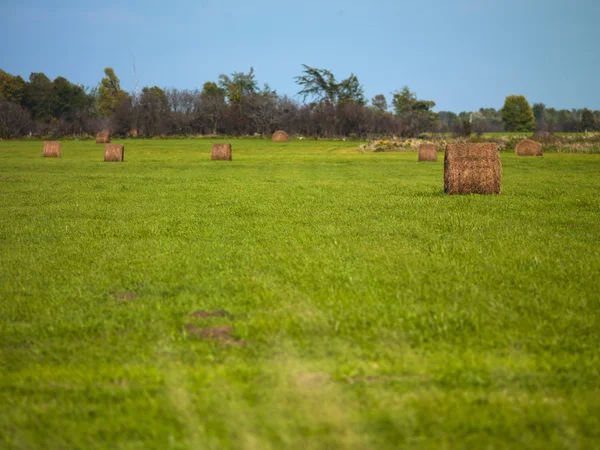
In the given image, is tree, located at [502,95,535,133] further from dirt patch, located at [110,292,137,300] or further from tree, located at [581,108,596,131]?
dirt patch, located at [110,292,137,300]

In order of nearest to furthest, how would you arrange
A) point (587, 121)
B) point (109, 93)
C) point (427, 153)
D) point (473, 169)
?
point (473, 169) → point (427, 153) → point (587, 121) → point (109, 93)

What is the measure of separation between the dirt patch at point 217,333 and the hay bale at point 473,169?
10178 millimetres

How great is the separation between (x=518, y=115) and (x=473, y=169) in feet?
397

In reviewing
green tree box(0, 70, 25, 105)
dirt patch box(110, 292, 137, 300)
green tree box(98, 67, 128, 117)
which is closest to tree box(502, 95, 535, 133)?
green tree box(98, 67, 128, 117)

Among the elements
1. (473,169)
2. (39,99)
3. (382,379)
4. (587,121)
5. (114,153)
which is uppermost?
(39,99)

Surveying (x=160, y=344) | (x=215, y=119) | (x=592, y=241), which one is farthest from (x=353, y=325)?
(x=215, y=119)

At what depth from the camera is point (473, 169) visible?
13781 mm

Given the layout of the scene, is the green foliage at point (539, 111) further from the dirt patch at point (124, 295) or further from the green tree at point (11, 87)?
the dirt patch at point (124, 295)

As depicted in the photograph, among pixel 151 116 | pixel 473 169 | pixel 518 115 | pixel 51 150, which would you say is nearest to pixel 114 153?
pixel 51 150

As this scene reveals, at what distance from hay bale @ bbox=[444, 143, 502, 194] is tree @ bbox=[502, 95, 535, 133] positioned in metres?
117

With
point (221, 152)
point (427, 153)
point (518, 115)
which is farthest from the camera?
point (518, 115)

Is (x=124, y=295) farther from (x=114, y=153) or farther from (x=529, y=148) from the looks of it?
(x=529, y=148)

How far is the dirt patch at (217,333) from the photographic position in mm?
4285

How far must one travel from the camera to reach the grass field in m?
3.09
